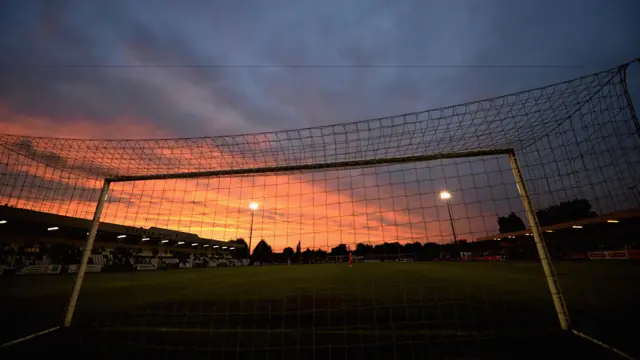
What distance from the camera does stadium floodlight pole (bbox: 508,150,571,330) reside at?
4.08 metres

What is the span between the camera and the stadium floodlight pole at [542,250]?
161 inches

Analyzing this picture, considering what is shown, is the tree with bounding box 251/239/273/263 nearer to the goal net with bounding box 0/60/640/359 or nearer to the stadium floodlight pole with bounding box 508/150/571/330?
the goal net with bounding box 0/60/640/359

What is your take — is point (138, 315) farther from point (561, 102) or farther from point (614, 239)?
point (614, 239)

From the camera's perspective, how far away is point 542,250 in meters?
4.27

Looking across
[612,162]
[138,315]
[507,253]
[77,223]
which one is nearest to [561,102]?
[612,162]

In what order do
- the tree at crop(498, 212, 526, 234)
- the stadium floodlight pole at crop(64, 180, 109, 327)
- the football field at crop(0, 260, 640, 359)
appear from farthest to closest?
the tree at crop(498, 212, 526, 234) < the stadium floodlight pole at crop(64, 180, 109, 327) < the football field at crop(0, 260, 640, 359)

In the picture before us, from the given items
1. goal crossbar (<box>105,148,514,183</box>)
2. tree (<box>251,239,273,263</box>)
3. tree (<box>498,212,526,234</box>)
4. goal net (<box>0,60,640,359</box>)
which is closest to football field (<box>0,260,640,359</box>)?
goal net (<box>0,60,640,359</box>)

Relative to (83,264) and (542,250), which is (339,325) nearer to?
(542,250)

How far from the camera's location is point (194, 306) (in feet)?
22.9

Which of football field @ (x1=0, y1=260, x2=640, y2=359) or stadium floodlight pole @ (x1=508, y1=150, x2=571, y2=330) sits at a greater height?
stadium floodlight pole @ (x1=508, y1=150, x2=571, y2=330)

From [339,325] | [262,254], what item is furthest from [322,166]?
[262,254]

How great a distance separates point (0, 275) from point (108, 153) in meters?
23.8

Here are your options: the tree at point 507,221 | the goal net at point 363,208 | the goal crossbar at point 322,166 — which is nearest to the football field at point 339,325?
the goal net at point 363,208

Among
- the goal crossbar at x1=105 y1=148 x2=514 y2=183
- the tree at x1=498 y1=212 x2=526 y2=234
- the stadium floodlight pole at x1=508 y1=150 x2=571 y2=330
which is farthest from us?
the tree at x1=498 y1=212 x2=526 y2=234
